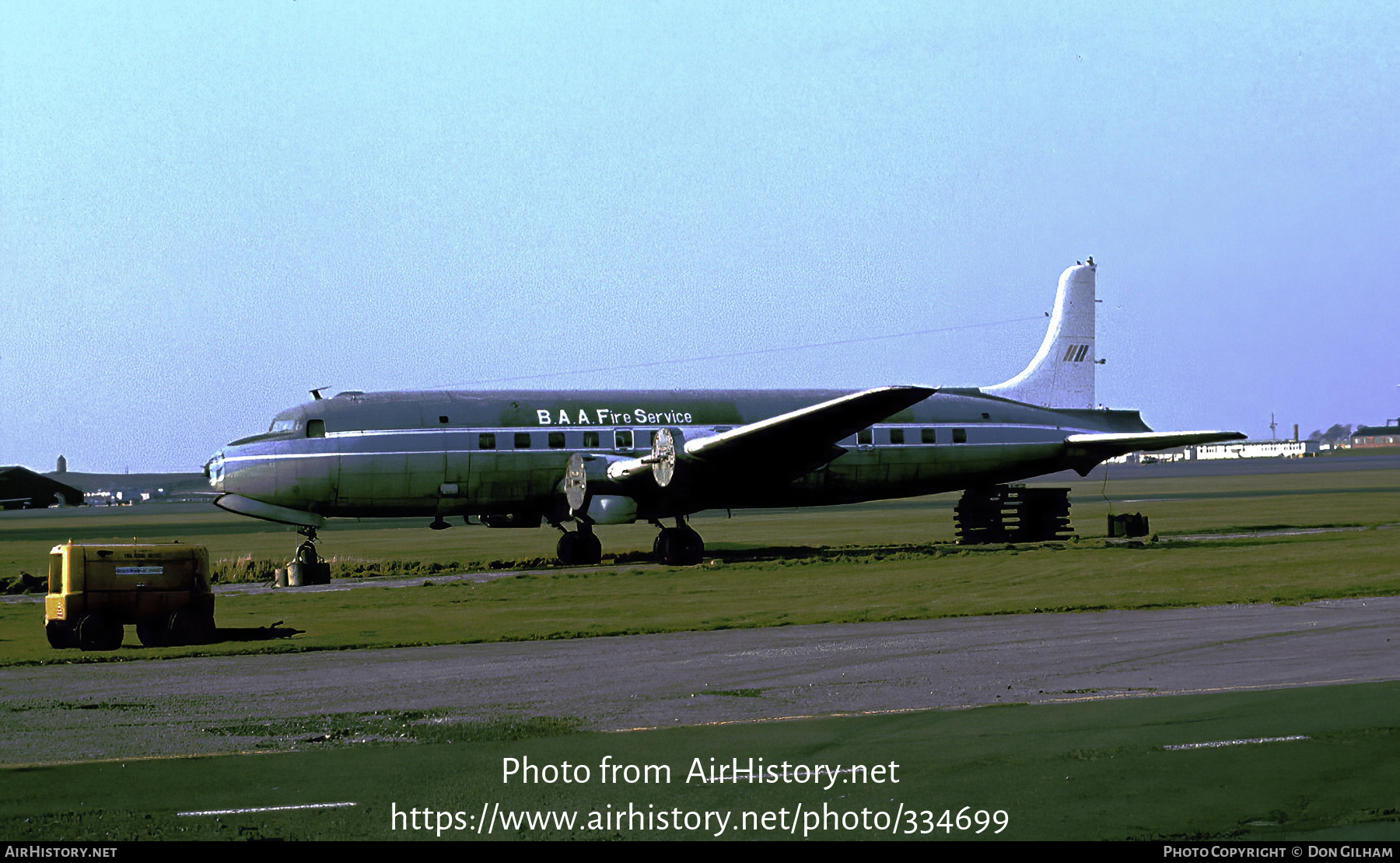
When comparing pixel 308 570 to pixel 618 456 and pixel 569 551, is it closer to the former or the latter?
pixel 569 551

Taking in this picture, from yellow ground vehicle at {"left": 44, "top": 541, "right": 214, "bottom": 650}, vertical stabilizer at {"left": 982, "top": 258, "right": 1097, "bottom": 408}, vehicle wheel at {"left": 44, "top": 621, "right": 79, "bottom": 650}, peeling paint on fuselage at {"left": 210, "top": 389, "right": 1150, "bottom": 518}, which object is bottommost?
vehicle wheel at {"left": 44, "top": 621, "right": 79, "bottom": 650}

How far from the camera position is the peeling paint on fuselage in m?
32.6

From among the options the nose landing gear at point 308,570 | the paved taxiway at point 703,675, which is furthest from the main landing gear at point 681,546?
the paved taxiway at point 703,675

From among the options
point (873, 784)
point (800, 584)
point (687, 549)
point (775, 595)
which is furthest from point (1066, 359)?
point (873, 784)

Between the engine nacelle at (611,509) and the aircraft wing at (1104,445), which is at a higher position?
the aircraft wing at (1104,445)

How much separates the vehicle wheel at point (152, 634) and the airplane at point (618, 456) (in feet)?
38.2

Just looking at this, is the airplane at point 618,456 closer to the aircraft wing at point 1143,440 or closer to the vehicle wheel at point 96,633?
the aircraft wing at point 1143,440

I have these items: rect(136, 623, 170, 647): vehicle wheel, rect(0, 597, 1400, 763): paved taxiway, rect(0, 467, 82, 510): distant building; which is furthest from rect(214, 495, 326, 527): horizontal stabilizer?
rect(0, 467, 82, 510): distant building

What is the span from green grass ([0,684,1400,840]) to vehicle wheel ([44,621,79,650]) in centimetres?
841

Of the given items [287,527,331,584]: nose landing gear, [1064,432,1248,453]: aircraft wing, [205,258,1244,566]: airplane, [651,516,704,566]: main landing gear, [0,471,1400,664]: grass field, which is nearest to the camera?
[0,471,1400,664]: grass field

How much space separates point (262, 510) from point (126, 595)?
49.3ft

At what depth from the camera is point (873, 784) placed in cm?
911

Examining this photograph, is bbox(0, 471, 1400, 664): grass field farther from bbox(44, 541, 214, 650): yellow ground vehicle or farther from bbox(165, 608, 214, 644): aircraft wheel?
bbox(165, 608, 214, 644): aircraft wheel

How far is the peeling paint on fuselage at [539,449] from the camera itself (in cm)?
3262
